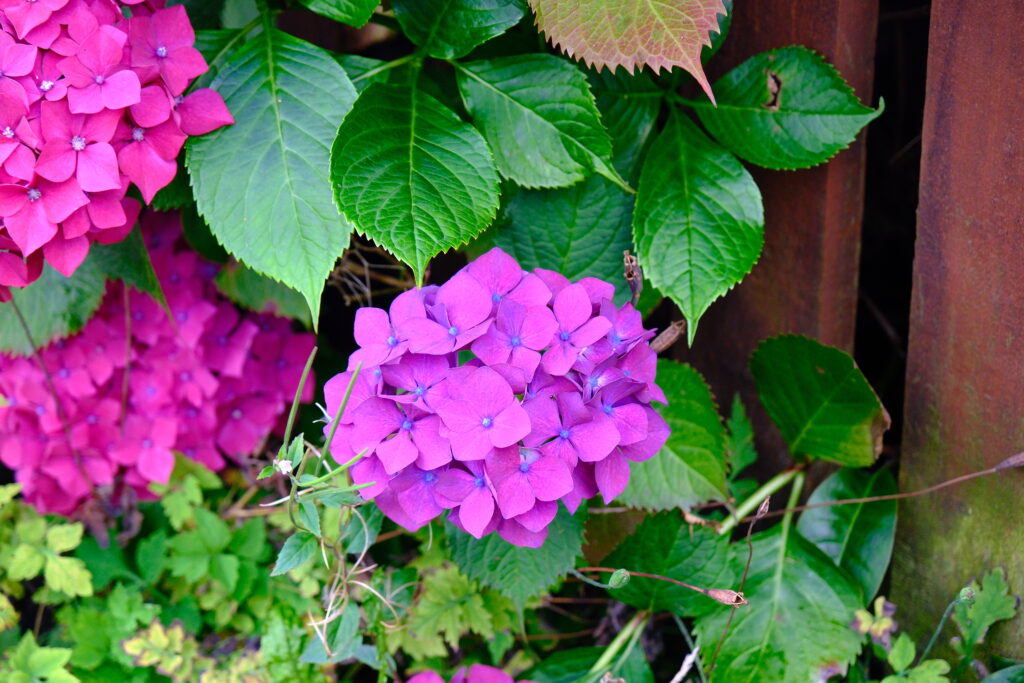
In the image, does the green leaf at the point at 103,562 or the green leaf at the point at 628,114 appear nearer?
the green leaf at the point at 628,114

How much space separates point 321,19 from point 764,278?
79cm

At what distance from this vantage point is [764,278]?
1158mm

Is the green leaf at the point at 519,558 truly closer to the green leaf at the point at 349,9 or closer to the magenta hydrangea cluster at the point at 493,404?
the magenta hydrangea cluster at the point at 493,404

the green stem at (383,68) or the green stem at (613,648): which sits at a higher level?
the green stem at (383,68)

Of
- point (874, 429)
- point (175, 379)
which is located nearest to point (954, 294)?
point (874, 429)

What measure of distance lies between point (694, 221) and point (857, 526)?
46cm

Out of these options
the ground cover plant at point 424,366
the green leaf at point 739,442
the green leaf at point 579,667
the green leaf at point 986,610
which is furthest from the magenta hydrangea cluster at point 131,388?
the green leaf at point 986,610


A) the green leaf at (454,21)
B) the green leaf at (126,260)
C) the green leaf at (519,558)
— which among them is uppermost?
the green leaf at (454,21)

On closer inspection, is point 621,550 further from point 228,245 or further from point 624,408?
point 228,245

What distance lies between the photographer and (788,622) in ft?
3.36

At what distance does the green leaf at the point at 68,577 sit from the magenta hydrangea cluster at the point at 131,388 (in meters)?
0.14

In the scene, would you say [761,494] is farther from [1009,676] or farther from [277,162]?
[277,162]

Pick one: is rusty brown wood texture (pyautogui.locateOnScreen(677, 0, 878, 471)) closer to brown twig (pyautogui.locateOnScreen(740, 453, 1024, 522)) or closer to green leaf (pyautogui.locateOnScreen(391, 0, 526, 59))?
brown twig (pyautogui.locateOnScreen(740, 453, 1024, 522))

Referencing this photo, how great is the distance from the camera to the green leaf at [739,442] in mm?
1130
